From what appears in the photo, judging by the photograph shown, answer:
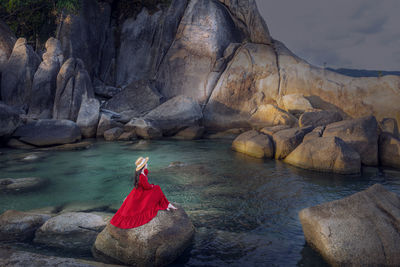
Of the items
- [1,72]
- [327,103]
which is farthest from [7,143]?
[327,103]

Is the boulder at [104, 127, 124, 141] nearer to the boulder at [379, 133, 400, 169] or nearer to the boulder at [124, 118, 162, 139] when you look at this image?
the boulder at [124, 118, 162, 139]

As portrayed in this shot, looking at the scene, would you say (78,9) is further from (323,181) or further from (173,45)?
(323,181)

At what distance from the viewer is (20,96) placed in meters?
18.9

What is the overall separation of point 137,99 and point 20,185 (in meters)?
13.6

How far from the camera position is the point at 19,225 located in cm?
556

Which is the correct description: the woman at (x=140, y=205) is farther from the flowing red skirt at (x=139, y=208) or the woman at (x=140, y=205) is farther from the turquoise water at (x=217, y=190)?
the turquoise water at (x=217, y=190)

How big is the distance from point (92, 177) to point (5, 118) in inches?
286

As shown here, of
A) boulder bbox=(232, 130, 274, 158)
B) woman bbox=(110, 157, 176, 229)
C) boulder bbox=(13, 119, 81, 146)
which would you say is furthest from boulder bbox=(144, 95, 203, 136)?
woman bbox=(110, 157, 176, 229)

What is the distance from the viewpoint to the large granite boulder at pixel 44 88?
61.6 ft

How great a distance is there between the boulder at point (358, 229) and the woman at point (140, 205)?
2432 millimetres

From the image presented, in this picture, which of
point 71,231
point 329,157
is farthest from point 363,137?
point 71,231

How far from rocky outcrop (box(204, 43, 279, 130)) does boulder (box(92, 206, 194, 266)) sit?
15.8 m

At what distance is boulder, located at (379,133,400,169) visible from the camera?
35.2ft

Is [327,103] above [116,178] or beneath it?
above
